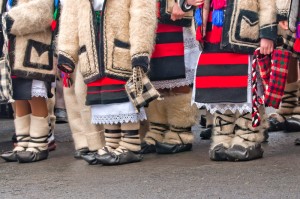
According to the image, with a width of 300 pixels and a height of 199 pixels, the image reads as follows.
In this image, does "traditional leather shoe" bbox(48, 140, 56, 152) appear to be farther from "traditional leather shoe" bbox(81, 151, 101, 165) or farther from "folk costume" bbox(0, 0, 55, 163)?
"traditional leather shoe" bbox(81, 151, 101, 165)

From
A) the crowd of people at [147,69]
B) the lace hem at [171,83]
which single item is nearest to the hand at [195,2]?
the crowd of people at [147,69]

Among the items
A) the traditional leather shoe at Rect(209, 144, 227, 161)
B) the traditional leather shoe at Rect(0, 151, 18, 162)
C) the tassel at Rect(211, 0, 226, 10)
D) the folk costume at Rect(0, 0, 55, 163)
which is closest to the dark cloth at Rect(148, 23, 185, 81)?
the tassel at Rect(211, 0, 226, 10)

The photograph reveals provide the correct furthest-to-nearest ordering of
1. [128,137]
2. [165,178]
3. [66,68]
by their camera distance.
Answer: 1. [66,68]
2. [128,137]
3. [165,178]

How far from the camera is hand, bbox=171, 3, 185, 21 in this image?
543cm

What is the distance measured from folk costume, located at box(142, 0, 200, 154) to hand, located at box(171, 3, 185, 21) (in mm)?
91

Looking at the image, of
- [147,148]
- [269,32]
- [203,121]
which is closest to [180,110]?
[147,148]

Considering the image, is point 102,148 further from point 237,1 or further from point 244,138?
point 237,1

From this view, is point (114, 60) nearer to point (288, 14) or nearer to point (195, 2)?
point (195, 2)

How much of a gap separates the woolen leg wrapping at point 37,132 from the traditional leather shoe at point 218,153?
59.7 inches

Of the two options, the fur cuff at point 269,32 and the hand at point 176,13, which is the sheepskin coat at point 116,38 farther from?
the fur cuff at point 269,32

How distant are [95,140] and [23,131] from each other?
0.73 metres

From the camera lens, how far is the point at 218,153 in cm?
513

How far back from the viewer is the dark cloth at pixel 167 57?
5.65 meters

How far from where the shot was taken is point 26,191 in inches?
182
